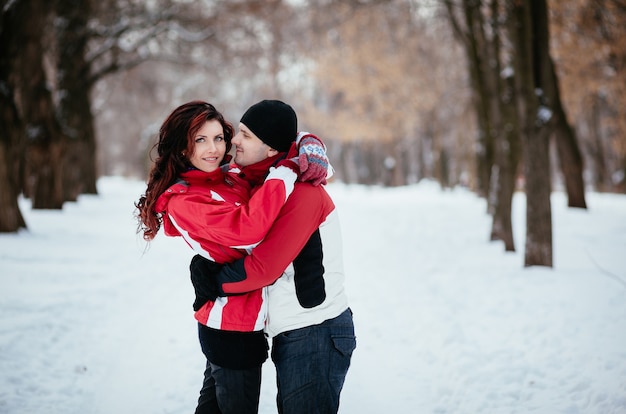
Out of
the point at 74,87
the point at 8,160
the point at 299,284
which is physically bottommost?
the point at 299,284

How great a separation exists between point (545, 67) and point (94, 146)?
590 inches

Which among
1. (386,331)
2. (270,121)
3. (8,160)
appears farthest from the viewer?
(8,160)

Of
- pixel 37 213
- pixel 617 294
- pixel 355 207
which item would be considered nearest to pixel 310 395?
pixel 617 294

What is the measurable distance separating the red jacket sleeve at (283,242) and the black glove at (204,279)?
0.08 m

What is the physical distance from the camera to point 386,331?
5066 mm

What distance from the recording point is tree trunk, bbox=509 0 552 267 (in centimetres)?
615

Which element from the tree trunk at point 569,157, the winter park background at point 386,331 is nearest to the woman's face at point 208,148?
the winter park background at point 386,331

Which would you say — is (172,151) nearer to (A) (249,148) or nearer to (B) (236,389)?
(A) (249,148)

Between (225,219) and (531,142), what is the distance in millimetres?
5381

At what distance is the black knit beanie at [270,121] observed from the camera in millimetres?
2185

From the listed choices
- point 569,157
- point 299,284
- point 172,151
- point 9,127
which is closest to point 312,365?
point 299,284

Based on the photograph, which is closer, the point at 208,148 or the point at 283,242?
the point at 283,242

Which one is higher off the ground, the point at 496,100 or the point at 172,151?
the point at 496,100

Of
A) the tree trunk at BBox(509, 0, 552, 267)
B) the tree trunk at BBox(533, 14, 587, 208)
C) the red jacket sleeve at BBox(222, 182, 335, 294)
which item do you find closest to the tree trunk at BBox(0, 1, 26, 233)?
the red jacket sleeve at BBox(222, 182, 335, 294)
